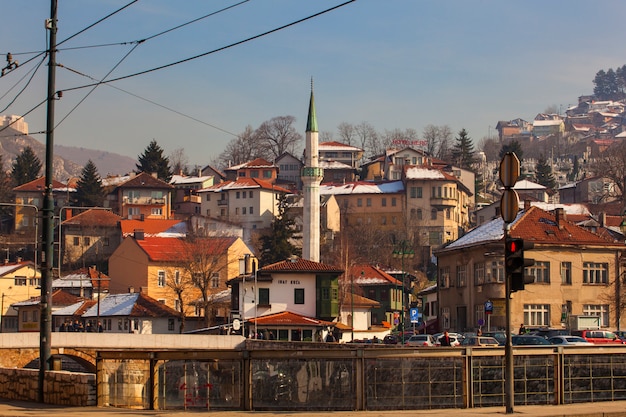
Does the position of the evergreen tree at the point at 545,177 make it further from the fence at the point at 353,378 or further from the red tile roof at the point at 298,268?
the fence at the point at 353,378

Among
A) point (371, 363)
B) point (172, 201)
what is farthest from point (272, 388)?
point (172, 201)

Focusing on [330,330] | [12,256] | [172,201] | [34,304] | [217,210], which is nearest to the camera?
[330,330]

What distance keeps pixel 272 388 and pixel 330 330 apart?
5227 centimetres

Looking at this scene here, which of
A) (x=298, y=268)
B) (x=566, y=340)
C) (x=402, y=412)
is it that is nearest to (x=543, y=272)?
(x=566, y=340)

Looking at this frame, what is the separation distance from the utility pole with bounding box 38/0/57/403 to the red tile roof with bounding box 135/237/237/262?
251 feet

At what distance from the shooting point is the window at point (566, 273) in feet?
204

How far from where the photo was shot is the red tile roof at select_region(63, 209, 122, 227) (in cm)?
12631

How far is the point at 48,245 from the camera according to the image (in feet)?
73.0

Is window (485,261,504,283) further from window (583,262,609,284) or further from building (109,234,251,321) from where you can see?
building (109,234,251,321)

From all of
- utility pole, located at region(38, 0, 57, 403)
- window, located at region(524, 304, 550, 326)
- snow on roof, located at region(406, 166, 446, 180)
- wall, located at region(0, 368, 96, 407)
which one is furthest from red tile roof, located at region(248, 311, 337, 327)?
snow on roof, located at region(406, 166, 446, 180)

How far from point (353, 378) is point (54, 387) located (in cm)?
658

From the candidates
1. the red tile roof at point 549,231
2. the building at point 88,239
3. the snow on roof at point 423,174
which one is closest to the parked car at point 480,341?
the red tile roof at point 549,231

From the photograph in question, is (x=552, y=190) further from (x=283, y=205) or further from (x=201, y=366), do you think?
(x=201, y=366)

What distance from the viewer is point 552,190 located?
17138 centimetres
